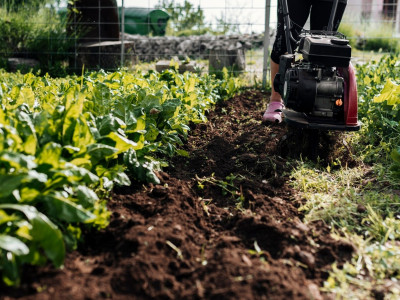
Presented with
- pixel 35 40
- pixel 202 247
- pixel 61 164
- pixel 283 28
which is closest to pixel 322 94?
pixel 283 28

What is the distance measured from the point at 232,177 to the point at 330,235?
86 cm

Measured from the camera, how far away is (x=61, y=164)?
80.8 inches

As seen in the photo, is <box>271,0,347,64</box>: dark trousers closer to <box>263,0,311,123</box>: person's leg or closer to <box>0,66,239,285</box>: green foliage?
<box>263,0,311,123</box>: person's leg

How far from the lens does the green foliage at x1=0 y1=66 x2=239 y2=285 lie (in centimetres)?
184

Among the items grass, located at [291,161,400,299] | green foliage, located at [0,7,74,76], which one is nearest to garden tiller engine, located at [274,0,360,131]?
grass, located at [291,161,400,299]

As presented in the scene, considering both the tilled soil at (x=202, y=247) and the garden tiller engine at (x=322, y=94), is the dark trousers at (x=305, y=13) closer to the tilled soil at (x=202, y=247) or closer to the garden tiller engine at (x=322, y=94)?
the garden tiller engine at (x=322, y=94)

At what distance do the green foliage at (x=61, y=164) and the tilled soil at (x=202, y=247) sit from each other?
0.30ft

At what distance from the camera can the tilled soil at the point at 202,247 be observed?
6.06ft

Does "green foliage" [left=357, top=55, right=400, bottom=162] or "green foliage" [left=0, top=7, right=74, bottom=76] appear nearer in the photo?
"green foliage" [left=357, top=55, right=400, bottom=162]

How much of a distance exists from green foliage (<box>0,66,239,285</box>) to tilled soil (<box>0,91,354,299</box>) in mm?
91

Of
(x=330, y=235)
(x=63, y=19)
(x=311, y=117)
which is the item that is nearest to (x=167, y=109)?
(x=311, y=117)

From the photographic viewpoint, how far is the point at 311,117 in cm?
329

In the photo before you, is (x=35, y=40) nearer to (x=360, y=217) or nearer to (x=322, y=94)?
(x=322, y=94)

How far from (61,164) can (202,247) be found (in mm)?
667
